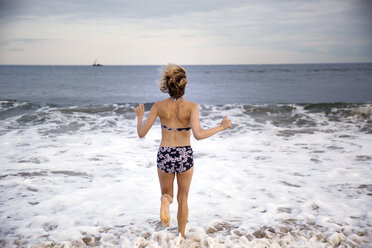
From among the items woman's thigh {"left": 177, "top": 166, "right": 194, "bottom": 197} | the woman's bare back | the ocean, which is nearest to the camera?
the woman's bare back

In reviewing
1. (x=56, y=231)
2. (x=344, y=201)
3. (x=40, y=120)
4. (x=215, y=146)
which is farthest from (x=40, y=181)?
(x=40, y=120)

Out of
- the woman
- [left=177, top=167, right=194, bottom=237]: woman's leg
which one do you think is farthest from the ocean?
the woman

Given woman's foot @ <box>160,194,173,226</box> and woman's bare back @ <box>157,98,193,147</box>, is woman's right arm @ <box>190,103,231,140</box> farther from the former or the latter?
woman's foot @ <box>160,194,173,226</box>

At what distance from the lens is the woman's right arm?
2.81 meters

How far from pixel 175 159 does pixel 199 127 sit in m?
0.50

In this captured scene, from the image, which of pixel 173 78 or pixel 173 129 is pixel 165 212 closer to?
pixel 173 129

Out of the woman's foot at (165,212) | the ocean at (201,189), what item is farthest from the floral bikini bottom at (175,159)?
the ocean at (201,189)

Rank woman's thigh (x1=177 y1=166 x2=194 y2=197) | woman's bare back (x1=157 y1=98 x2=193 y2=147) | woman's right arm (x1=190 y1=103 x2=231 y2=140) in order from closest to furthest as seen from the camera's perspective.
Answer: woman's right arm (x1=190 y1=103 x2=231 y2=140) < woman's bare back (x1=157 y1=98 x2=193 y2=147) < woman's thigh (x1=177 y1=166 x2=194 y2=197)

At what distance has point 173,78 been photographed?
2994mm

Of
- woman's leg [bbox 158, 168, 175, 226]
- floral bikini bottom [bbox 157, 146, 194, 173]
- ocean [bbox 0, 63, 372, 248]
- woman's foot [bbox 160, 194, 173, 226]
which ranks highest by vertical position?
floral bikini bottom [bbox 157, 146, 194, 173]

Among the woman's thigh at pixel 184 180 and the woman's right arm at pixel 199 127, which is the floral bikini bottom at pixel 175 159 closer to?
the woman's thigh at pixel 184 180

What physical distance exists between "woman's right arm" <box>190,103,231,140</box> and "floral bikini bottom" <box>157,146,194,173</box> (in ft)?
1.07

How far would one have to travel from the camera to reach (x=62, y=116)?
14.3 metres

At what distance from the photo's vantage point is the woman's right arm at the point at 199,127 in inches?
110
